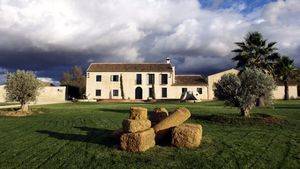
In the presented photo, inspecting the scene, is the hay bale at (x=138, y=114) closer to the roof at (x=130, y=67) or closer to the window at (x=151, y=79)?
the window at (x=151, y=79)

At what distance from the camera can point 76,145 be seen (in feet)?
49.8

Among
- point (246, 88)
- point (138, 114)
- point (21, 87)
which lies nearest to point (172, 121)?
point (138, 114)

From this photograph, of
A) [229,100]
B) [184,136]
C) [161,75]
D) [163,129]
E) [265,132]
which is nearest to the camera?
[184,136]

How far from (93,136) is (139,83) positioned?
53.0 meters

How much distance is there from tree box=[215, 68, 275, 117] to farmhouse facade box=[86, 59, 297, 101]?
145 ft

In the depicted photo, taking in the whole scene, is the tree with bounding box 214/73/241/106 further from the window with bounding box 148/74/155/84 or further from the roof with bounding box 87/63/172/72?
the roof with bounding box 87/63/172/72

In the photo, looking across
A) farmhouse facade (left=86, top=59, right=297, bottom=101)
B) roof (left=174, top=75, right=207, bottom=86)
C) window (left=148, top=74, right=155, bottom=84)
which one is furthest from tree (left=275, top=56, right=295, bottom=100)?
window (left=148, top=74, right=155, bottom=84)

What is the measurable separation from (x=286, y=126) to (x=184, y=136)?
900 cm

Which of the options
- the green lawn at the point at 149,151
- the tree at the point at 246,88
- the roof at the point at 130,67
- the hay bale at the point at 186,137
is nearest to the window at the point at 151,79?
the roof at the point at 130,67

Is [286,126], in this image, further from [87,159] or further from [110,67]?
[110,67]

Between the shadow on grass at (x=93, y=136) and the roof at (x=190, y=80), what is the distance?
50.7 meters

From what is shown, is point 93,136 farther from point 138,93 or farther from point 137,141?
point 138,93

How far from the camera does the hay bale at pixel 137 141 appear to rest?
13289 millimetres

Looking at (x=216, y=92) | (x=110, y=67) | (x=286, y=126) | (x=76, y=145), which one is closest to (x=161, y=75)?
(x=110, y=67)
